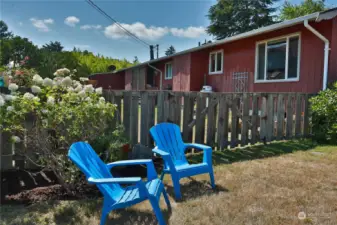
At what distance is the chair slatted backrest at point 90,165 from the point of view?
223cm

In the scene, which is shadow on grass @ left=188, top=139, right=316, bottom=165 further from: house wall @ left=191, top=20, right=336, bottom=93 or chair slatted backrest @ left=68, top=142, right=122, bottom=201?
house wall @ left=191, top=20, right=336, bottom=93

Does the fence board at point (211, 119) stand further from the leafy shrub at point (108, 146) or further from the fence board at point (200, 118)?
the leafy shrub at point (108, 146)

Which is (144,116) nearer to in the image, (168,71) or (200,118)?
(200,118)

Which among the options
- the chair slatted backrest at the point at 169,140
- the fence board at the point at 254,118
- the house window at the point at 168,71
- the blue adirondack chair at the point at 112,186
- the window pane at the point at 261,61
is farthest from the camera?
the house window at the point at 168,71

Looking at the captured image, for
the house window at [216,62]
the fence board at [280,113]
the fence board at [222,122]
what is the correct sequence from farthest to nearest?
the house window at [216,62]
the fence board at [280,113]
the fence board at [222,122]

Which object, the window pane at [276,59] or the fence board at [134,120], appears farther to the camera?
the window pane at [276,59]

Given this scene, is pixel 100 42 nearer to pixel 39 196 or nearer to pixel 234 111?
pixel 234 111

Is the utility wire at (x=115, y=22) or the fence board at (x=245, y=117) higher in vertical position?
the utility wire at (x=115, y=22)

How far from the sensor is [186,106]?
4309 mm

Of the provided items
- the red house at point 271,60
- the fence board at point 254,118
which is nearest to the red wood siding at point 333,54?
the red house at point 271,60

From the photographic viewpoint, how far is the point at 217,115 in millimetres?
4668

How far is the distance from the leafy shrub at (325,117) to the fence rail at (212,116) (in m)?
0.24

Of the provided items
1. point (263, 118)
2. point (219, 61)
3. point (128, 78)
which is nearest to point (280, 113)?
point (263, 118)

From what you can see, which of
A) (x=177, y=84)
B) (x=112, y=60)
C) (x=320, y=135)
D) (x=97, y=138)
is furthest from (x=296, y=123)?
(x=112, y=60)
